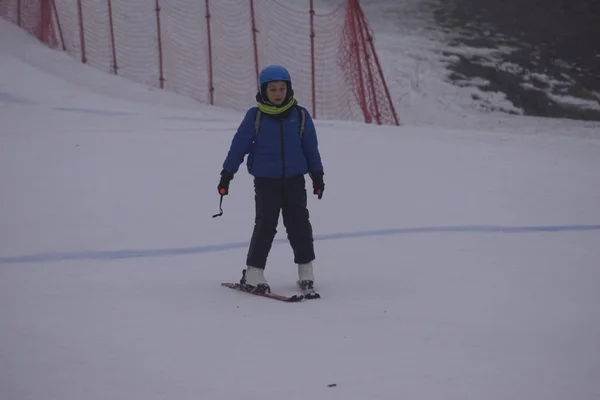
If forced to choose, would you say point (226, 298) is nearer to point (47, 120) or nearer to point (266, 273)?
point (266, 273)

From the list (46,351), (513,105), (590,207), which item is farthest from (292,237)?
(513,105)

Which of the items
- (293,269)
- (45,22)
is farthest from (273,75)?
(45,22)

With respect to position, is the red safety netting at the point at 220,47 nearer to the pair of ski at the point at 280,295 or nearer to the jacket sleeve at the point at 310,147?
the jacket sleeve at the point at 310,147

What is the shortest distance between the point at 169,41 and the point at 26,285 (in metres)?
14.0

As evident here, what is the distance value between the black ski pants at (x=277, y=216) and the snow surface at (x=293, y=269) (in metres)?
0.29

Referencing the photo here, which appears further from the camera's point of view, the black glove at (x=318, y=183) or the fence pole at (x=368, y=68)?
the fence pole at (x=368, y=68)

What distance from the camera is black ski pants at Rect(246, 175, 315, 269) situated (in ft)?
18.9

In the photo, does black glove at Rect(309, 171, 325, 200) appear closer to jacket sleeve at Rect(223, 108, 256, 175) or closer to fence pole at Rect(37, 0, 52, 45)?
jacket sleeve at Rect(223, 108, 256, 175)

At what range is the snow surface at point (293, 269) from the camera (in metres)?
4.16

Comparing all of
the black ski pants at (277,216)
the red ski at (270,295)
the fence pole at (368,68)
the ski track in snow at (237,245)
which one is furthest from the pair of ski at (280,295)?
the fence pole at (368,68)

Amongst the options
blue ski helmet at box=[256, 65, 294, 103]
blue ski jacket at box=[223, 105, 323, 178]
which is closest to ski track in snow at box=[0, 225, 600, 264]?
blue ski jacket at box=[223, 105, 323, 178]

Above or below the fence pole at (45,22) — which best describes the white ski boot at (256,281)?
below

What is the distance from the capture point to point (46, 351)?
4391 mm

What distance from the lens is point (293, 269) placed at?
21.6 feet
